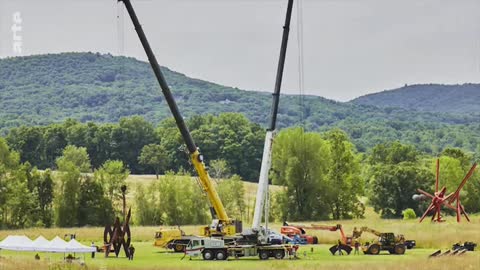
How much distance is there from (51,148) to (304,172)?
75570 mm

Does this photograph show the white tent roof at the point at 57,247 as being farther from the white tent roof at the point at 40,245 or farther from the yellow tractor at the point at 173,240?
the yellow tractor at the point at 173,240

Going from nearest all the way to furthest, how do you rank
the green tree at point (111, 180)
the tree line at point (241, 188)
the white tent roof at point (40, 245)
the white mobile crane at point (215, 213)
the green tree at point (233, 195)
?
the white tent roof at point (40, 245) < the white mobile crane at point (215, 213) < the tree line at point (241, 188) < the green tree at point (111, 180) < the green tree at point (233, 195)

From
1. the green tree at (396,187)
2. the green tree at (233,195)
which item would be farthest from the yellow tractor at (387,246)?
the green tree at (396,187)

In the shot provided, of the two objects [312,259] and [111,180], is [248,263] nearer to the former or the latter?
Answer: [312,259]

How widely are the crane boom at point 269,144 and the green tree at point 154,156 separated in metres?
104

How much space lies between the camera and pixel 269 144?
48156 mm

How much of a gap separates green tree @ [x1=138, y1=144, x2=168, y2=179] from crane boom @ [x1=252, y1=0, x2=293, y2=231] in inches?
4079

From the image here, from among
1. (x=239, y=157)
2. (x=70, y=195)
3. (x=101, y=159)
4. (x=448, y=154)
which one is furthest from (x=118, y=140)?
(x=70, y=195)

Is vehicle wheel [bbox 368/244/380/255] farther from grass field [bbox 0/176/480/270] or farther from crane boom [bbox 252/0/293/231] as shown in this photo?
crane boom [bbox 252/0/293/231]

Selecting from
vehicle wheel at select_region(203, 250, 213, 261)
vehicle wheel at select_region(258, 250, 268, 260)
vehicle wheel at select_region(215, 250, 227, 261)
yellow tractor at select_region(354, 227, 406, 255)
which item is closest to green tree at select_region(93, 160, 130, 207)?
yellow tractor at select_region(354, 227, 406, 255)

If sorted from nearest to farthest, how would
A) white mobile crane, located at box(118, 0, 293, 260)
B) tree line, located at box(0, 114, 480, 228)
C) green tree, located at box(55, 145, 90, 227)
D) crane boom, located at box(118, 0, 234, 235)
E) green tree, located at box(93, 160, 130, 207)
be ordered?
white mobile crane, located at box(118, 0, 293, 260) < crane boom, located at box(118, 0, 234, 235) < green tree, located at box(55, 145, 90, 227) < tree line, located at box(0, 114, 480, 228) < green tree, located at box(93, 160, 130, 207)

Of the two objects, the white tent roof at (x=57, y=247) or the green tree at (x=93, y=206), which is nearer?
the white tent roof at (x=57, y=247)

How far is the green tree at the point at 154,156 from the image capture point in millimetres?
153700

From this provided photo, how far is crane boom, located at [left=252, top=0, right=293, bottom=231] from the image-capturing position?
47.0m
